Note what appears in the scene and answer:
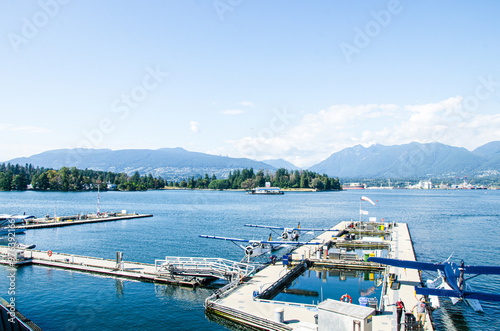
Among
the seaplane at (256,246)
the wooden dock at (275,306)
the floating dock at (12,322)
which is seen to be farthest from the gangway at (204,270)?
the floating dock at (12,322)

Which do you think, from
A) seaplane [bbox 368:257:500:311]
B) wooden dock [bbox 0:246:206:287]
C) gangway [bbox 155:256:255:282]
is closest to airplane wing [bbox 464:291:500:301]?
seaplane [bbox 368:257:500:311]

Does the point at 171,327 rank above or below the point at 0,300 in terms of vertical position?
below

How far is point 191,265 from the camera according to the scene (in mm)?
31875

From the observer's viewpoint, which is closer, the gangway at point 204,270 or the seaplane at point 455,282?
the seaplane at point 455,282

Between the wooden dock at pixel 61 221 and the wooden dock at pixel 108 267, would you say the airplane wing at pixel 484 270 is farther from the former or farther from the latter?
the wooden dock at pixel 61 221

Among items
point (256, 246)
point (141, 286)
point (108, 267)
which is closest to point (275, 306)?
point (141, 286)

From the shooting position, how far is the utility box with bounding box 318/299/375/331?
1355cm

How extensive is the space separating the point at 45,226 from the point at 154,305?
48.2 metres

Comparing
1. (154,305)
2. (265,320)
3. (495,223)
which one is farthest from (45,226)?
(495,223)

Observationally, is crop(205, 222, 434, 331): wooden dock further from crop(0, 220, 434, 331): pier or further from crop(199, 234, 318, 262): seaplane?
crop(199, 234, 318, 262): seaplane

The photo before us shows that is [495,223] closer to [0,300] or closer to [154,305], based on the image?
[154,305]

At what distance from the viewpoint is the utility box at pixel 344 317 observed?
13.6 metres

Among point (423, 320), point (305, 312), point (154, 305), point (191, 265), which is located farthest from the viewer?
point (191, 265)

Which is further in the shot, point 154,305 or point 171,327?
point 154,305
